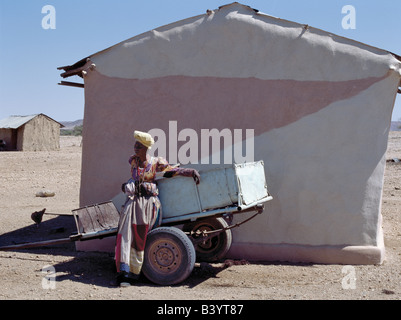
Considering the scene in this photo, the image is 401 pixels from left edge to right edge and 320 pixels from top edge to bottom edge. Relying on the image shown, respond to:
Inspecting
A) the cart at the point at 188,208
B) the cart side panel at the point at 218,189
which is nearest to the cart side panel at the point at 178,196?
the cart at the point at 188,208

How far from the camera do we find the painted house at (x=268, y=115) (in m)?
6.79

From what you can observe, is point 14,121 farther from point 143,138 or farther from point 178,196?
point 178,196

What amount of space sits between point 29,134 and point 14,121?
1.88 metres

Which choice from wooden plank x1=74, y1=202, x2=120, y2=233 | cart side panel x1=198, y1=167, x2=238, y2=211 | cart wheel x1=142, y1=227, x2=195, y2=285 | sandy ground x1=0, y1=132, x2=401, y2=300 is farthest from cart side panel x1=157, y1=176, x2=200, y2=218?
wooden plank x1=74, y1=202, x2=120, y2=233

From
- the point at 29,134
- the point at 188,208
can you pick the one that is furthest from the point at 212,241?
the point at 29,134

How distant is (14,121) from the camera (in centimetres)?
2884

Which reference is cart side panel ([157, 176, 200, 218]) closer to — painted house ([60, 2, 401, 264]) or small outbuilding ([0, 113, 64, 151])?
painted house ([60, 2, 401, 264])

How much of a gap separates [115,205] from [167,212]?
172cm

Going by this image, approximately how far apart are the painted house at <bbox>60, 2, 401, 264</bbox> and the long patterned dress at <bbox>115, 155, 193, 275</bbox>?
142 cm

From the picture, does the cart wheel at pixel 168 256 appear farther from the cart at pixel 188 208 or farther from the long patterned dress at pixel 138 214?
the long patterned dress at pixel 138 214

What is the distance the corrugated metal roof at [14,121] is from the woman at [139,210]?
23289mm

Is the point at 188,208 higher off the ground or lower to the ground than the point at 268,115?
lower

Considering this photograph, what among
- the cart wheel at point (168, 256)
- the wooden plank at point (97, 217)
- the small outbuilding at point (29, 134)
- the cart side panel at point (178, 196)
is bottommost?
the cart wheel at point (168, 256)

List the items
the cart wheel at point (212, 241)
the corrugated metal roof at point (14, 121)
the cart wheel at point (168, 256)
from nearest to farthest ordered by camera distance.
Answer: the cart wheel at point (168, 256) < the cart wheel at point (212, 241) < the corrugated metal roof at point (14, 121)
